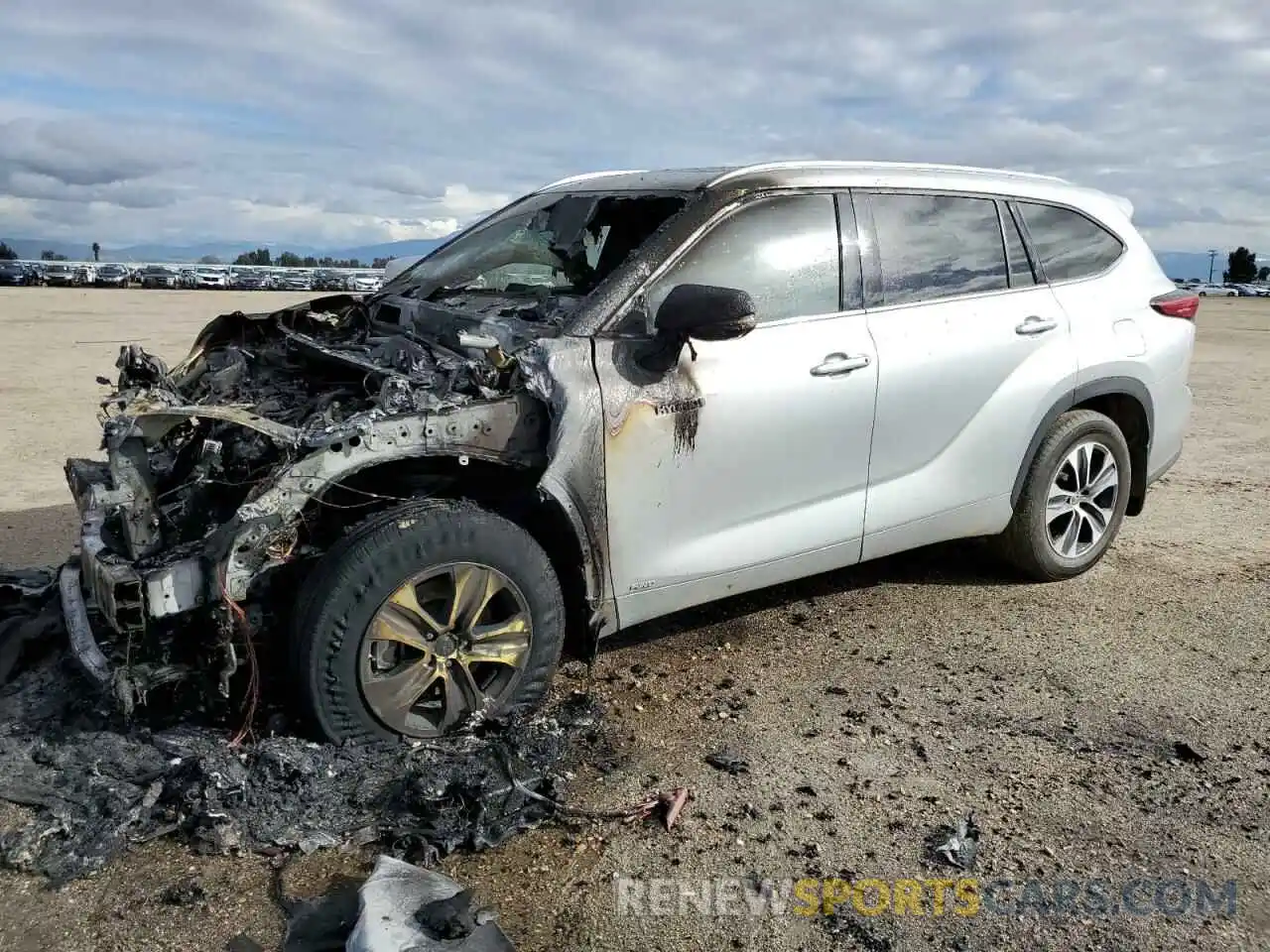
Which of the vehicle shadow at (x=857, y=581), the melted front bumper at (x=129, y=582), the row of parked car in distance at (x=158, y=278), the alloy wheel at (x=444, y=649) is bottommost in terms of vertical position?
the vehicle shadow at (x=857, y=581)

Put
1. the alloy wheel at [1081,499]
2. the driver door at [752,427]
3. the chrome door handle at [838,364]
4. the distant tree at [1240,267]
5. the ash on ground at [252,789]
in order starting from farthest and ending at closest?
the distant tree at [1240,267], the alloy wheel at [1081,499], the chrome door handle at [838,364], the driver door at [752,427], the ash on ground at [252,789]

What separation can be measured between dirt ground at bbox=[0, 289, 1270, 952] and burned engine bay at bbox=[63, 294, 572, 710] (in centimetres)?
66

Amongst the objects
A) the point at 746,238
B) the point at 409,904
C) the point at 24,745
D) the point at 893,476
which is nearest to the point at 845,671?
the point at 893,476

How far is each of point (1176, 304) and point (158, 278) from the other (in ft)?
147

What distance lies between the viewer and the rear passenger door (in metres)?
4.12

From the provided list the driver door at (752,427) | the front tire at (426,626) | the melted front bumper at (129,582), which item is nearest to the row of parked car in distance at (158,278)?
the driver door at (752,427)

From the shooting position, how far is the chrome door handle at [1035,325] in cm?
450

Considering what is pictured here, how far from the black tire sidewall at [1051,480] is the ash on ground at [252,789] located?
2.64 meters

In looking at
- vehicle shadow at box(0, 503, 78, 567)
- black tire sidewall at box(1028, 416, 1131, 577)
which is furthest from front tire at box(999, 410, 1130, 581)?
vehicle shadow at box(0, 503, 78, 567)

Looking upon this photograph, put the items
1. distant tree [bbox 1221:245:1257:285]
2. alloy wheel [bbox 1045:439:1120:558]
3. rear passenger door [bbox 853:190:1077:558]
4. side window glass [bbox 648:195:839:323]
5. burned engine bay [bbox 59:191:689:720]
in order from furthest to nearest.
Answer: distant tree [bbox 1221:245:1257:285]
alloy wheel [bbox 1045:439:1120:558]
rear passenger door [bbox 853:190:1077:558]
side window glass [bbox 648:195:839:323]
burned engine bay [bbox 59:191:689:720]

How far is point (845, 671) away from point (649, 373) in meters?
1.53

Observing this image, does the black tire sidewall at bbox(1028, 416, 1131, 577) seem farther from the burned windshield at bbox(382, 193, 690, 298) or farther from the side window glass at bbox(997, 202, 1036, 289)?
the burned windshield at bbox(382, 193, 690, 298)

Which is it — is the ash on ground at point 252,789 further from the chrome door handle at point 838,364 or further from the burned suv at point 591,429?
the chrome door handle at point 838,364

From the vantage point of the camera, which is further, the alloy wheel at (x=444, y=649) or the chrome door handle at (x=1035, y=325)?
the chrome door handle at (x=1035, y=325)
